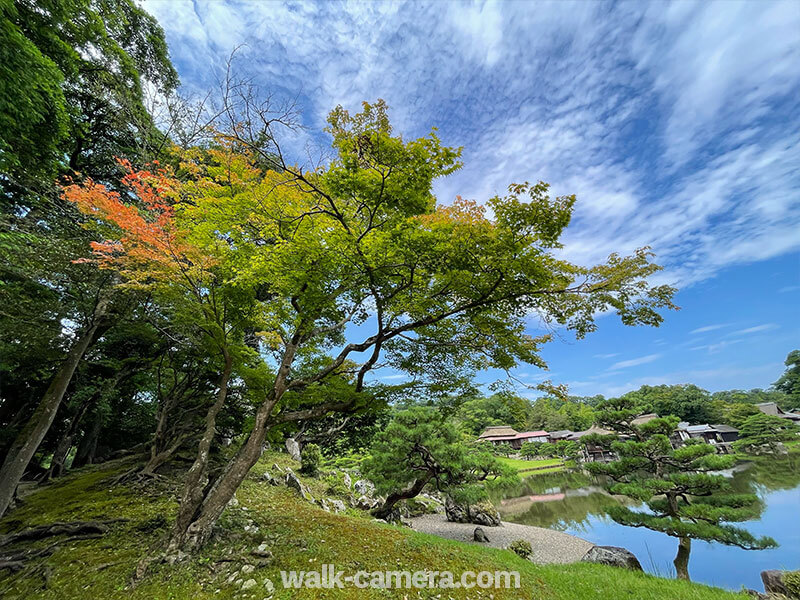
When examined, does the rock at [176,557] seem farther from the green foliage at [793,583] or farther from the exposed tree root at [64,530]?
the green foliage at [793,583]

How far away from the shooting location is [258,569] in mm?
4586

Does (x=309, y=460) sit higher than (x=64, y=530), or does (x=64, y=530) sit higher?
(x=309, y=460)

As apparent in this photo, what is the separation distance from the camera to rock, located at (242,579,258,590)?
4.15 metres

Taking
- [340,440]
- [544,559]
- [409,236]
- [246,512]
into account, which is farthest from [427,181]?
[340,440]

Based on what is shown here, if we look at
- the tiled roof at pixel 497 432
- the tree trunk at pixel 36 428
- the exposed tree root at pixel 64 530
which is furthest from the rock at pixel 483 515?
the tiled roof at pixel 497 432

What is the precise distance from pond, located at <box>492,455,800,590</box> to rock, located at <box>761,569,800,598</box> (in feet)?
1.46

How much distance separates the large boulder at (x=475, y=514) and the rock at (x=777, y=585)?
932cm

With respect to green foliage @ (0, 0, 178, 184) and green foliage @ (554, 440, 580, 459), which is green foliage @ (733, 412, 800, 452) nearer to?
green foliage @ (554, 440, 580, 459)

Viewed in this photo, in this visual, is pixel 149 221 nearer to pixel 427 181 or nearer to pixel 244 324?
pixel 244 324

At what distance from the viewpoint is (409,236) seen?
4.86 m

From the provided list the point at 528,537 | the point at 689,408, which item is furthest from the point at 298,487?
the point at 689,408

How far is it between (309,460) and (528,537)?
10.2 meters

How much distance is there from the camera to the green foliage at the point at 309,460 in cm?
1482

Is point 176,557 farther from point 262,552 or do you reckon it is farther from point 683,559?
point 683,559
